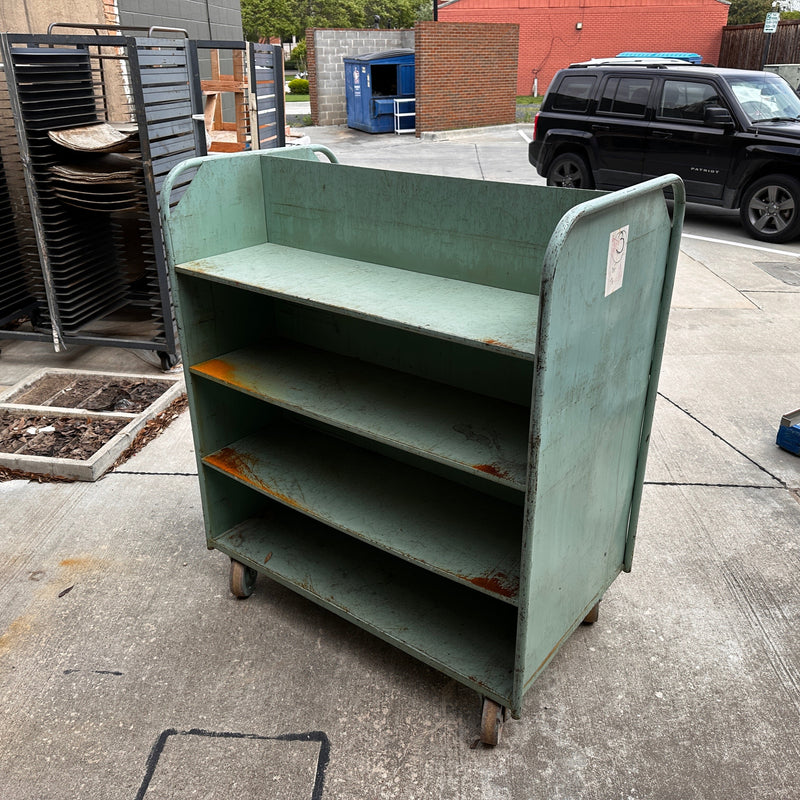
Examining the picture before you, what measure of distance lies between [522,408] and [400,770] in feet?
4.34

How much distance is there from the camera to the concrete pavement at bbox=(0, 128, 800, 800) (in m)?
2.49

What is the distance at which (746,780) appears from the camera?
245 cm

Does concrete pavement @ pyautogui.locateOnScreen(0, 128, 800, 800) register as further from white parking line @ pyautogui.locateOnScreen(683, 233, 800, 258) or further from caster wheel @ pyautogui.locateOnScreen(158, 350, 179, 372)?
white parking line @ pyautogui.locateOnScreen(683, 233, 800, 258)

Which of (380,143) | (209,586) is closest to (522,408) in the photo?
(209,586)

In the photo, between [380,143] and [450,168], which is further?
[380,143]

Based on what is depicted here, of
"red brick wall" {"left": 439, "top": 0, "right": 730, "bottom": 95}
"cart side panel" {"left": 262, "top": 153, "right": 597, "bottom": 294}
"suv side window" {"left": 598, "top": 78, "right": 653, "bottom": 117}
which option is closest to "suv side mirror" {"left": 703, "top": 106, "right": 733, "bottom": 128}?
"suv side window" {"left": 598, "top": 78, "right": 653, "bottom": 117}

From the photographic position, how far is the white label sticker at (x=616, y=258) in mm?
2119

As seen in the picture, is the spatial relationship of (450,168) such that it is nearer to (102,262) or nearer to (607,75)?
(607,75)

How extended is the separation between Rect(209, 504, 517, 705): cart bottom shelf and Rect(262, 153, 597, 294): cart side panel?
1257 millimetres

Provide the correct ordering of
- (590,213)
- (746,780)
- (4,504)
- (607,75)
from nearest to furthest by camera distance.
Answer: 1. (590,213)
2. (746,780)
3. (4,504)
4. (607,75)

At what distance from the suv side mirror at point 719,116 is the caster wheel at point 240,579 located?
320 inches

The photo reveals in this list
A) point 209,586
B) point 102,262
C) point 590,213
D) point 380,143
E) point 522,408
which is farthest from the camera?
point 380,143

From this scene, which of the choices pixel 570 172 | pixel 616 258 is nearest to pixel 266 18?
pixel 570 172

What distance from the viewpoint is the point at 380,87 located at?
19766 mm
